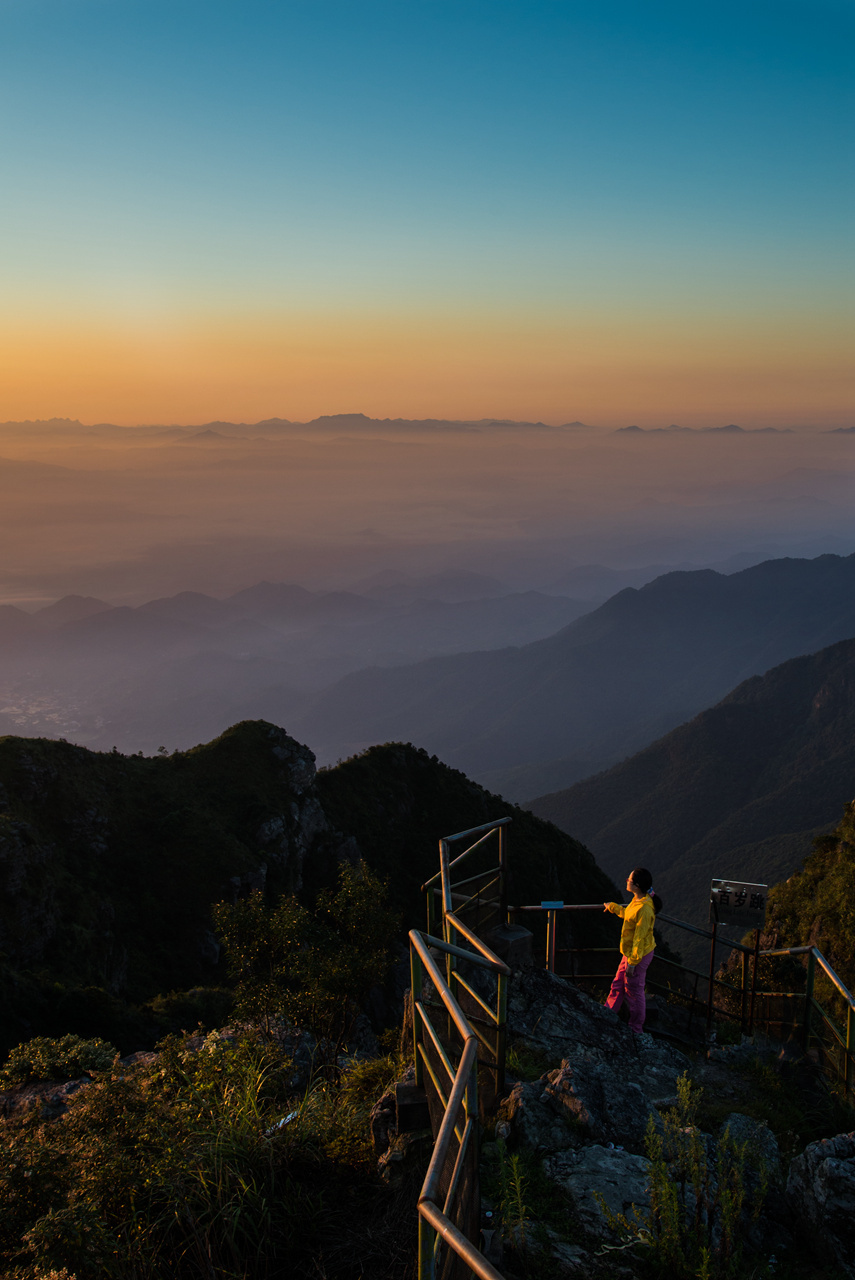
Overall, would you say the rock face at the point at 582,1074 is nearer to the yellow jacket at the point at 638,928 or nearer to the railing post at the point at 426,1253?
the yellow jacket at the point at 638,928

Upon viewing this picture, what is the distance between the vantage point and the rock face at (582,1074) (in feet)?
20.1

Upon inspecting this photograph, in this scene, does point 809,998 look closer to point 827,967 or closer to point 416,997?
point 827,967

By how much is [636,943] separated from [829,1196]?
3815mm

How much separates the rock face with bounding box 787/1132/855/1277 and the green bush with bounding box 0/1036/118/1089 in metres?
11.2

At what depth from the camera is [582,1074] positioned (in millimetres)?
6660

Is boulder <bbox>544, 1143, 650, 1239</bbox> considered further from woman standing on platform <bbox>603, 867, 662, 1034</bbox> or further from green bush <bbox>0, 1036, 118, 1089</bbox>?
green bush <bbox>0, 1036, 118, 1089</bbox>

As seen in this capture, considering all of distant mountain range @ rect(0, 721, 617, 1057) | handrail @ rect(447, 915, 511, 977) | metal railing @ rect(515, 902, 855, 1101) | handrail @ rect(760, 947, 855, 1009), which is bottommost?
distant mountain range @ rect(0, 721, 617, 1057)

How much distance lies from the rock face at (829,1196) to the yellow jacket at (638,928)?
3401mm

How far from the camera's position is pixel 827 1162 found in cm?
512

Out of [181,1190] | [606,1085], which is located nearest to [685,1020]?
[606,1085]

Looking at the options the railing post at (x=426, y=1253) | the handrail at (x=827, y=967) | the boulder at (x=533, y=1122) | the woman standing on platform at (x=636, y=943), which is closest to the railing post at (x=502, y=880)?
the woman standing on platform at (x=636, y=943)

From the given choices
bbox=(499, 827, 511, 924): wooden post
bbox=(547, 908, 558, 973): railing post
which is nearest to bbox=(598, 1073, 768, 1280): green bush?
bbox=(499, 827, 511, 924): wooden post

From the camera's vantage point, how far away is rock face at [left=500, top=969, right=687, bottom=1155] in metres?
6.14

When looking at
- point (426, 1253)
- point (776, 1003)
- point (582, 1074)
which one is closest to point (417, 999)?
point (582, 1074)
